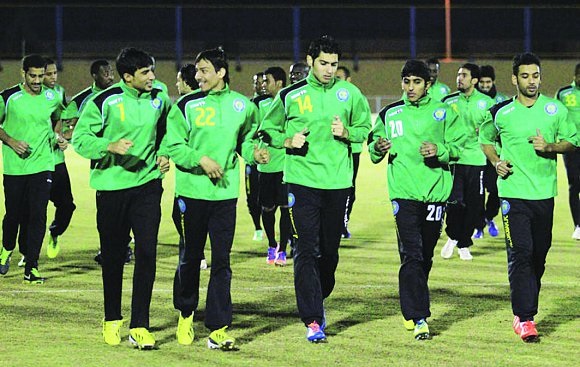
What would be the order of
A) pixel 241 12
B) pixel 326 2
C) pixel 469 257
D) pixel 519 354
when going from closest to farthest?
pixel 519 354, pixel 469 257, pixel 241 12, pixel 326 2

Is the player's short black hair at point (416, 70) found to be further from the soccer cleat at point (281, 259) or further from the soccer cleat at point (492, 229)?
the soccer cleat at point (492, 229)

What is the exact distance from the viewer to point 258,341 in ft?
28.0

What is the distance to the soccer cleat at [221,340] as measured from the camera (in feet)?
26.5

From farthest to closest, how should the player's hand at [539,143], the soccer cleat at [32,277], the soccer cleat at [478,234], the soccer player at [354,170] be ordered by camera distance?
1. the soccer cleat at [478,234]
2. the soccer player at [354,170]
3. the soccer cleat at [32,277]
4. the player's hand at [539,143]

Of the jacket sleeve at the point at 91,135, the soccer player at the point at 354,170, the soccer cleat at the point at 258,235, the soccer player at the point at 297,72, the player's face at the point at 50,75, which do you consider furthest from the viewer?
the soccer cleat at the point at 258,235

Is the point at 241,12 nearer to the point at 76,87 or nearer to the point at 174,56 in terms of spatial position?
the point at 174,56

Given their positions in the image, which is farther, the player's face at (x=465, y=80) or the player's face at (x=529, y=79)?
the player's face at (x=465, y=80)

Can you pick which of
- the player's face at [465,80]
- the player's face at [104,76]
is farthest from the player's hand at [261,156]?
the player's face at [465,80]

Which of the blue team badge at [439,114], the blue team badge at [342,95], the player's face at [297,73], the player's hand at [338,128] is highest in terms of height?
the player's face at [297,73]

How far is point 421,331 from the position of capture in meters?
8.58

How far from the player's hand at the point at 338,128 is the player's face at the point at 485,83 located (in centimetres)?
616

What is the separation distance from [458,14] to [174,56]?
431 inches

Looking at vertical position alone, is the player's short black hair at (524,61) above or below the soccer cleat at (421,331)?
above

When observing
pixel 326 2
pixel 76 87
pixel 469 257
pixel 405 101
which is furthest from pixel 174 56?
pixel 405 101
